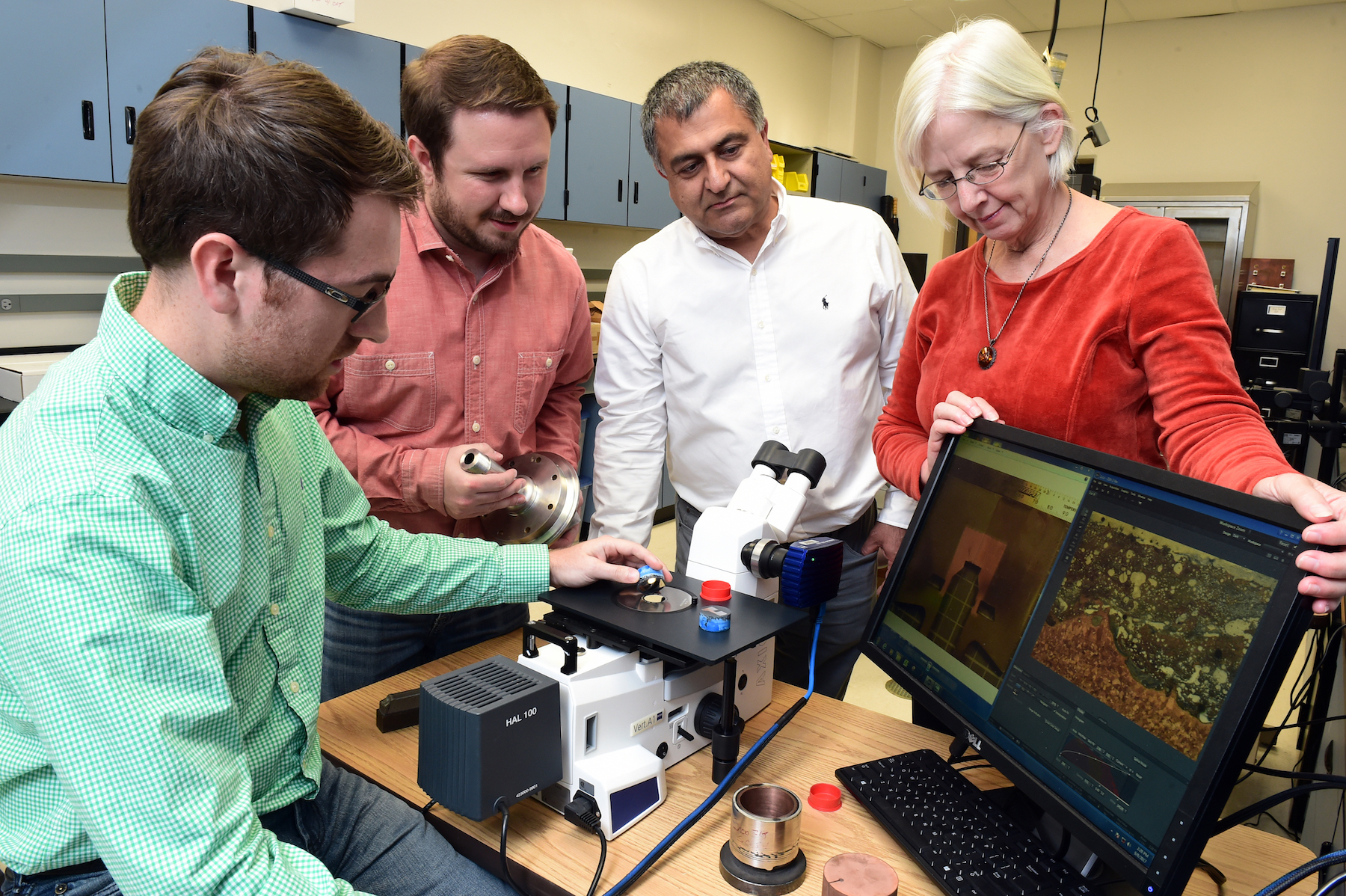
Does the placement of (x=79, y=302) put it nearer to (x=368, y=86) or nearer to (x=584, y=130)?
A: (x=368, y=86)

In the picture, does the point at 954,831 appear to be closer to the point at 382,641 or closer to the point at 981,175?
the point at 981,175

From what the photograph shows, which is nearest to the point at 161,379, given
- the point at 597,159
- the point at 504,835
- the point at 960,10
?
the point at 504,835

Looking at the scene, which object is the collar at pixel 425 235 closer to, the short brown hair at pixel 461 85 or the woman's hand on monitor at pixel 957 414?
the short brown hair at pixel 461 85

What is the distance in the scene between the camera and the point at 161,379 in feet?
2.59

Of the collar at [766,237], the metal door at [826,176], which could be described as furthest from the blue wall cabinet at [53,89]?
the metal door at [826,176]

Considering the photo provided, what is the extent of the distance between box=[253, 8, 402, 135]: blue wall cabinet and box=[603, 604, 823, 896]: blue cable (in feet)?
8.63

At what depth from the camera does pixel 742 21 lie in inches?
226

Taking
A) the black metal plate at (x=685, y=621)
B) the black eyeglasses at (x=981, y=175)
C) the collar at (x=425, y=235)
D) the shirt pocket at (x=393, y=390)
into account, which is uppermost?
the black eyeglasses at (x=981, y=175)

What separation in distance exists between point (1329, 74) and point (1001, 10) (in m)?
2.07

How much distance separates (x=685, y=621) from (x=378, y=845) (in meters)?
0.44

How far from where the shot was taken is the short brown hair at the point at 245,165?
0.79 meters

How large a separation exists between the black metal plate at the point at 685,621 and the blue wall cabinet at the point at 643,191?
3.54m

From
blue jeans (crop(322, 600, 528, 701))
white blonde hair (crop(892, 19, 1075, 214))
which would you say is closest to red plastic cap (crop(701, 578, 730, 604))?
blue jeans (crop(322, 600, 528, 701))

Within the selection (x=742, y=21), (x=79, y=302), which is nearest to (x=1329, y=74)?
(x=742, y=21)
